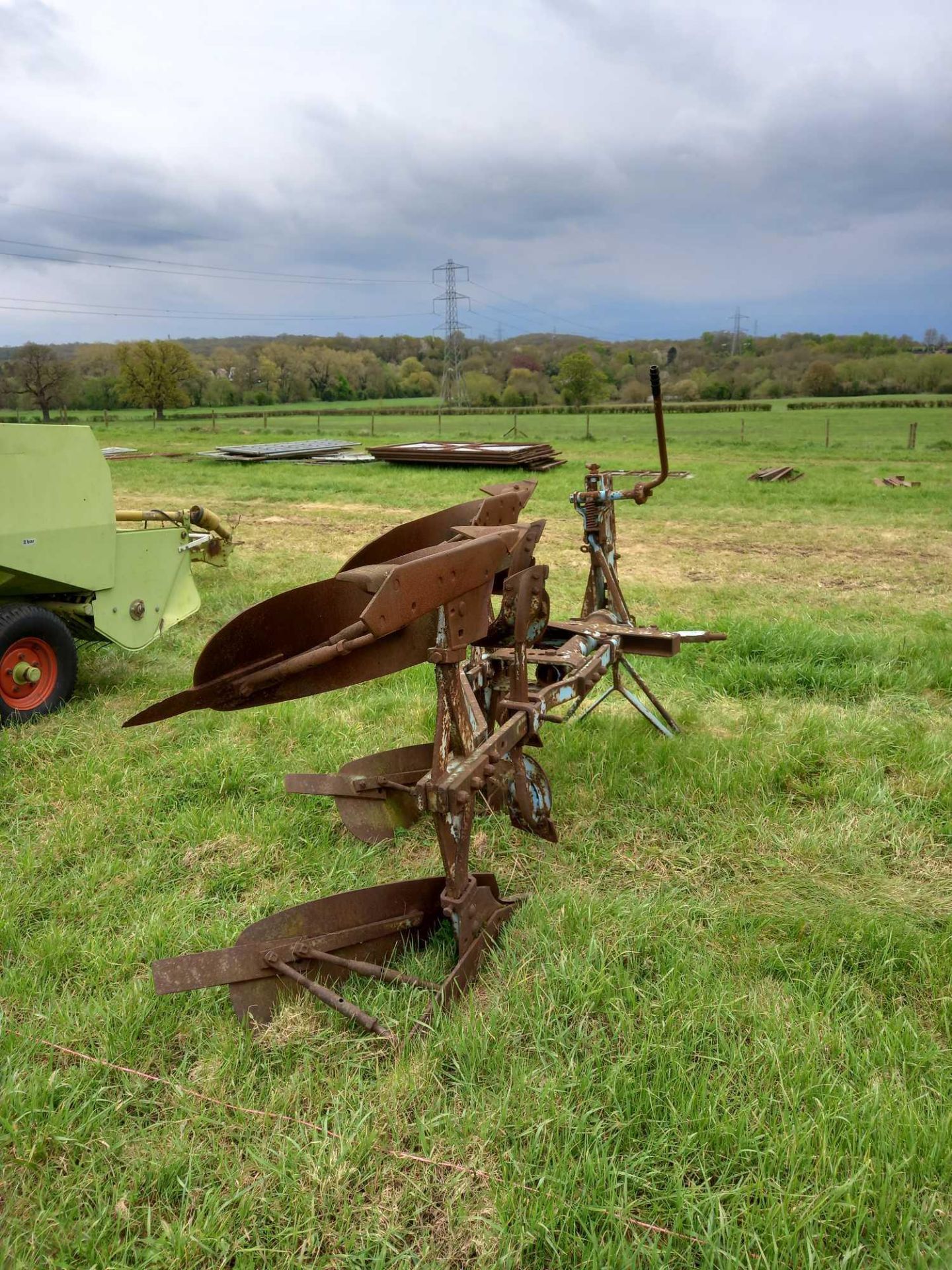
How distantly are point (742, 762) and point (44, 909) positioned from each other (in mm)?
2997

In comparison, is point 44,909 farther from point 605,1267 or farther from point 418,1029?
point 605,1267

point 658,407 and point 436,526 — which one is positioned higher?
point 658,407

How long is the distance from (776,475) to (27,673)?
47.9ft

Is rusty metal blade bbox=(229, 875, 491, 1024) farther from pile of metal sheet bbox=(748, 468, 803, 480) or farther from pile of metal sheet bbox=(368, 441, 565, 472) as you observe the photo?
pile of metal sheet bbox=(368, 441, 565, 472)

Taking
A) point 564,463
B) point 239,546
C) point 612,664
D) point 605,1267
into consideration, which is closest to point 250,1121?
point 605,1267

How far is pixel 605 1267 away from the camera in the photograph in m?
1.67

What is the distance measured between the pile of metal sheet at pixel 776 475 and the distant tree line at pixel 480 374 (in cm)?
1723

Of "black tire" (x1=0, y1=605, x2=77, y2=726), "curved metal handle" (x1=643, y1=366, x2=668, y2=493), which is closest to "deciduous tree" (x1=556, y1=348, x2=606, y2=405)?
"curved metal handle" (x1=643, y1=366, x2=668, y2=493)

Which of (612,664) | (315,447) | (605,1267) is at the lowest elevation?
(605,1267)

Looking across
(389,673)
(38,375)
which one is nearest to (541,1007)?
(389,673)

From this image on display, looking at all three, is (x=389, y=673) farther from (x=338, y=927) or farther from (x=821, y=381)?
(x=821, y=381)

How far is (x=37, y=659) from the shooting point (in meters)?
4.63

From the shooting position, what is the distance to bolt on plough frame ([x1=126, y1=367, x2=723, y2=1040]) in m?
2.20

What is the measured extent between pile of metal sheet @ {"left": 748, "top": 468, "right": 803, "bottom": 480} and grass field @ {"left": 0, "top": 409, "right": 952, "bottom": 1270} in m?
11.3
